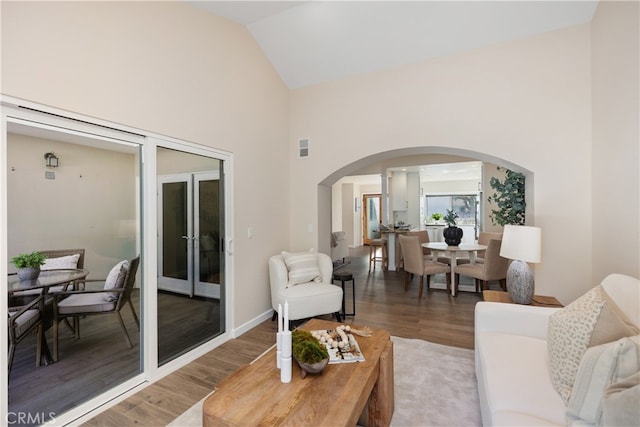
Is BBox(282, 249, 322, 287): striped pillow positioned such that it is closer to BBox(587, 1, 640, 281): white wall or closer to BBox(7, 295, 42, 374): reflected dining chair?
BBox(7, 295, 42, 374): reflected dining chair

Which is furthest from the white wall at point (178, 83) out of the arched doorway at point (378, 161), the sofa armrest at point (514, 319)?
the sofa armrest at point (514, 319)

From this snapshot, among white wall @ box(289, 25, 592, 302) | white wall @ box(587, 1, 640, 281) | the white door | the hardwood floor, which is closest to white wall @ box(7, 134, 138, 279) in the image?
the white door

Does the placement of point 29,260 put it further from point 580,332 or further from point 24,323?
→ point 580,332

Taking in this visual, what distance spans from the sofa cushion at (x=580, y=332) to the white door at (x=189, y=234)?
9.47ft

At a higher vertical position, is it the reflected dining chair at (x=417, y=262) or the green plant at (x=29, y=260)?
the green plant at (x=29, y=260)

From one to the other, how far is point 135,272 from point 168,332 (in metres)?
0.72

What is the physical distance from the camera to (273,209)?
4031 millimetres

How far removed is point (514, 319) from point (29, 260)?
3.30 metres

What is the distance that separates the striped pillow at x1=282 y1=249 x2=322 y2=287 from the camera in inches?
141

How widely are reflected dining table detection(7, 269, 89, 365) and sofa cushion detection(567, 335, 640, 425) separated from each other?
9.71 ft

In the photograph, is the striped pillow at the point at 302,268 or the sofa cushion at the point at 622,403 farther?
the striped pillow at the point at 302,268

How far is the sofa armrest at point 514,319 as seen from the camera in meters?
2.03

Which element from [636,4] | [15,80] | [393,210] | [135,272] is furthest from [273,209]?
[393,210]

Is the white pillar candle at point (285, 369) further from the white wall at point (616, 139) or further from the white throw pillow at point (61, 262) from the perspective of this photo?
the white wall at point (616, 139)
